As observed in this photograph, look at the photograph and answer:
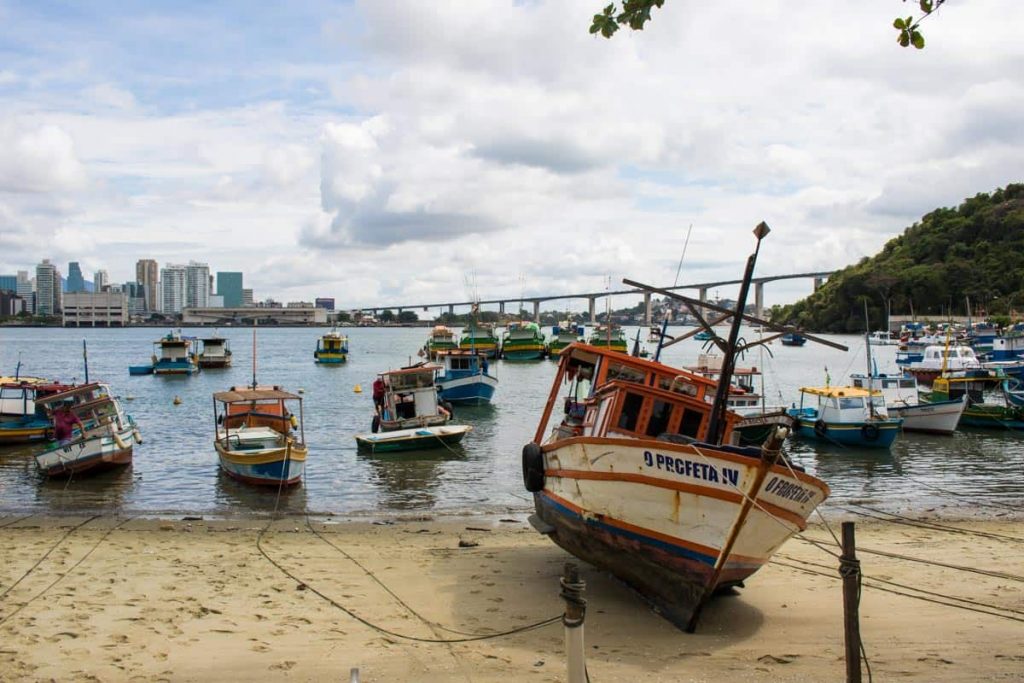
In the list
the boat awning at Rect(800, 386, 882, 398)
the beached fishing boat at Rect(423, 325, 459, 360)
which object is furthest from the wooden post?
the beached fishing boat at Rect(423, 325, 459, 360)

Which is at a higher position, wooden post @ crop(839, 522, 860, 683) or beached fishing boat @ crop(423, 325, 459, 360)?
wooden post @ crop(839, 522, 860, 683)

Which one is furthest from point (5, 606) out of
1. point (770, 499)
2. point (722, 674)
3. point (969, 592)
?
point (969, 592)

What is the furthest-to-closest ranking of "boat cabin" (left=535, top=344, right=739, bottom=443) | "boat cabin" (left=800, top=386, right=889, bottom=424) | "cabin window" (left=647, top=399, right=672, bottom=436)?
"boat cabin" (left=800, top=386, right=889, bottom=424) → "cabin window" (left=647, top=399, right=672, bottom=436) → "boat cabin" (left=535, top=344, right=739, bottom=443)

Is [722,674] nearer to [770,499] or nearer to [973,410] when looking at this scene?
[770,499]

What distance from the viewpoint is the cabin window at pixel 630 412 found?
13914 millimetres

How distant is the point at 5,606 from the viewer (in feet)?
39.4

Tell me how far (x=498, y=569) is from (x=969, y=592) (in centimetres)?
710

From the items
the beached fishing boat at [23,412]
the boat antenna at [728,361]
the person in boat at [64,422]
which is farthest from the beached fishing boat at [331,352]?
the boat antenna at [728,361]

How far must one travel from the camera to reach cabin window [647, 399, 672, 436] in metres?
14.0

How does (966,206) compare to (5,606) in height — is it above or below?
above

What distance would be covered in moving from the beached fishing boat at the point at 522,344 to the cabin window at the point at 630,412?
8657 centimetres

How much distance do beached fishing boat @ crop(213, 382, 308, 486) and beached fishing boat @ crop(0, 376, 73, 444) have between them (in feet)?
28.7

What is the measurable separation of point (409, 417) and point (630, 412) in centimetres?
2058

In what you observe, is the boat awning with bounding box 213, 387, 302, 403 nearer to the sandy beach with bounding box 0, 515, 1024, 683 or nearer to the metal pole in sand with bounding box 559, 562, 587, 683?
the sandy beach with bounding box 0, 515, 1024, 683
